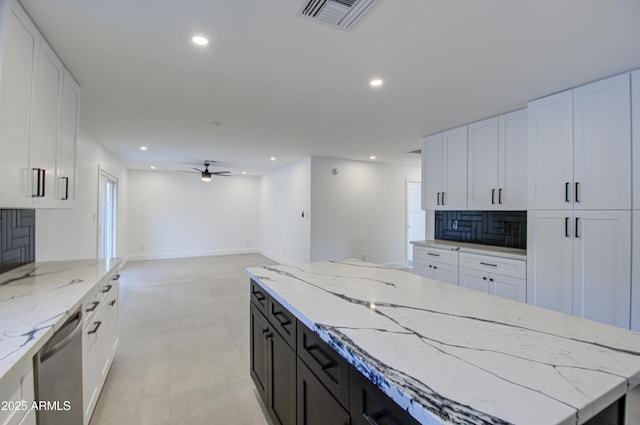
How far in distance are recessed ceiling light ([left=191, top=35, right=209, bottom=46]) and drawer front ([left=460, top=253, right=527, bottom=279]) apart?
3.34 m

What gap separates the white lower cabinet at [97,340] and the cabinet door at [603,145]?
12.5ft

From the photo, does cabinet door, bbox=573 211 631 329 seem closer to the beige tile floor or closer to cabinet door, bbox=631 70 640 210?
cabinet door, bbox=631 70 640 210

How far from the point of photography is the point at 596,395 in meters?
0.73

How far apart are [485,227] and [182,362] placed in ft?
12.8

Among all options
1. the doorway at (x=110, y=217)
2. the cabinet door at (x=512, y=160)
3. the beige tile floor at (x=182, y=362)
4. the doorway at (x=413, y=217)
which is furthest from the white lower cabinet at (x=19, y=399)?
the doorway at (x=413, y=217)

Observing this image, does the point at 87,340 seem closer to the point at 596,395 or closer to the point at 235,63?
the point at 235,63

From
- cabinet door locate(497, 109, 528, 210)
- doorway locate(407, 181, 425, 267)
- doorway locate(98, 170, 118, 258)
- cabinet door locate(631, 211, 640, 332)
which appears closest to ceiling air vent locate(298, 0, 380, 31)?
cabinet door locate(497, 109, 528, 210)

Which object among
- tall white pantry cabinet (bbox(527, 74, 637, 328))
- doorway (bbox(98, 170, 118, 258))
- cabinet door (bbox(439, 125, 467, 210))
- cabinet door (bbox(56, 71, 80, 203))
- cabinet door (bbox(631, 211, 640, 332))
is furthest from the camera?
doorway (bbox(98, 170, 118, 258))

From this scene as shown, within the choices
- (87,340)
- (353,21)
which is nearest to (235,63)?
(353,21)

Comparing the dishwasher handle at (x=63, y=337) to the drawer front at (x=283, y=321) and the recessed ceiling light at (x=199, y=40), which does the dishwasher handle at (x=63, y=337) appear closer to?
the drawer front at (x=283, y=321)

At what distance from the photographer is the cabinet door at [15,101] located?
4.70 feet

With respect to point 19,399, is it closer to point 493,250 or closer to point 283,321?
point 283,321

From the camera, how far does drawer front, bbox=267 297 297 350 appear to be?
149 cm

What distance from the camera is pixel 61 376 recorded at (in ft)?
4.43
